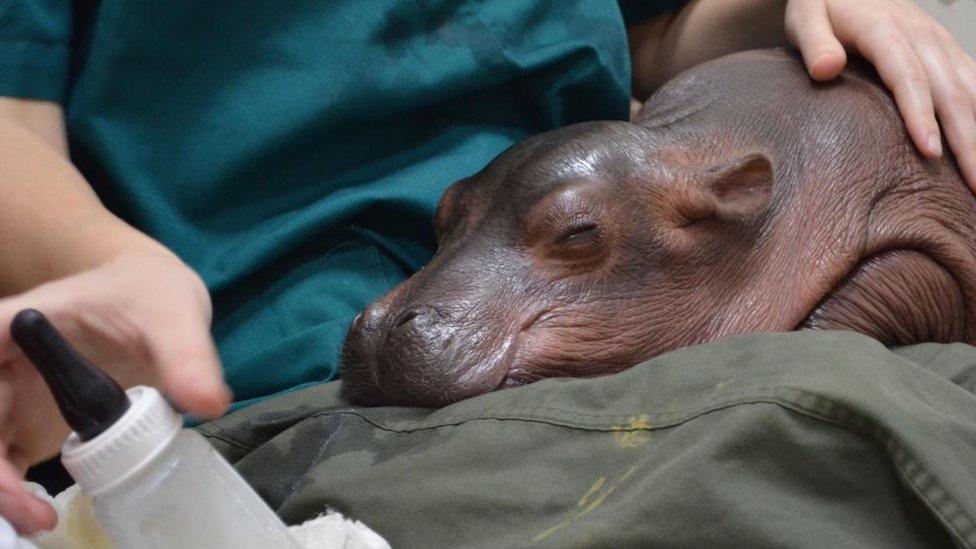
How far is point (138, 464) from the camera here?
513 mm

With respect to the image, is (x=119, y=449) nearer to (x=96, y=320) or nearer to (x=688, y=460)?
(x=96, y=320)

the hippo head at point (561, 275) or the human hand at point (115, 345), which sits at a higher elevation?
the human hand at point (115, 345)

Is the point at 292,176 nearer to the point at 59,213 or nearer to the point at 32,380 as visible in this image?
the point at 59,213

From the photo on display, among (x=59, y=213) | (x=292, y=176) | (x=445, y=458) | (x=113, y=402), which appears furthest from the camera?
(x=292, y=176)

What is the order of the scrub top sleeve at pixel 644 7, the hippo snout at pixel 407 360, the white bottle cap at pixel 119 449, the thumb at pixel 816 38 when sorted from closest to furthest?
the white bottle cap at pixel 119 449, the hippo snout at pixel 407 360, the thumb at pixel 816 38, the scrub top sleeve at pixel 644 7

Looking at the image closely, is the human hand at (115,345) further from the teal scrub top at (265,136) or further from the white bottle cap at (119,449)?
the teal scrub top at (265,136)

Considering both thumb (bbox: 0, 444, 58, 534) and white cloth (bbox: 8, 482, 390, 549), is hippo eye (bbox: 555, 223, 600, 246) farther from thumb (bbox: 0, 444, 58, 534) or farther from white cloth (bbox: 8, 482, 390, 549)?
thumb (bbox: 0, 444, 58, 534)

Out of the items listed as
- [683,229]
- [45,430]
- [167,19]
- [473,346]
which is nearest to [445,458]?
[473,346]

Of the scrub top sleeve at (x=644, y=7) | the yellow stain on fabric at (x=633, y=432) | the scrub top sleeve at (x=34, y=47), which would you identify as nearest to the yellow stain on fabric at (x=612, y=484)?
the yellow stain on fabric at (x=633, y=432)

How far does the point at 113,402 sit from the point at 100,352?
16cm

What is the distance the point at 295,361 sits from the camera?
3.57 ft

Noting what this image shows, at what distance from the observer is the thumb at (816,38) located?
1.16 meters

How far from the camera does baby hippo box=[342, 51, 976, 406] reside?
0.95 meters

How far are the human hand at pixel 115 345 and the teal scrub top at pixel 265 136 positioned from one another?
1.31 feet
